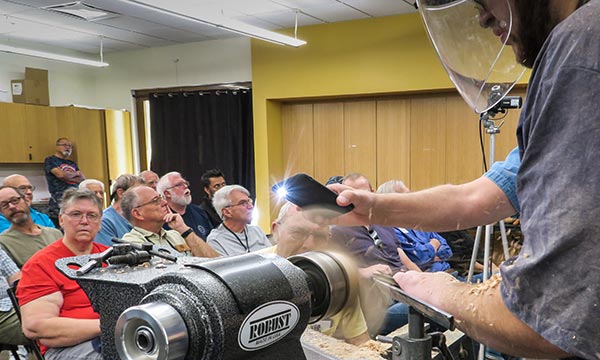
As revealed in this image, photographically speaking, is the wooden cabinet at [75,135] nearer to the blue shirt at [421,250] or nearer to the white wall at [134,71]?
the white wall at [134,71]

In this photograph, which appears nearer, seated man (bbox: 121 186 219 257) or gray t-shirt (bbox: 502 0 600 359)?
gray t-shirt (bbox: 502 0 600 359)

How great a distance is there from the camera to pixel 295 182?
2.90ft

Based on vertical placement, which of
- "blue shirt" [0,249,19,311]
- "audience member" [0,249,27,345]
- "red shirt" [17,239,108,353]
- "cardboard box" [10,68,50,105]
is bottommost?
"audience member" [0,249,27,345]

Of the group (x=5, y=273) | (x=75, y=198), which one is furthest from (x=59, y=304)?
(x=5, y=273)

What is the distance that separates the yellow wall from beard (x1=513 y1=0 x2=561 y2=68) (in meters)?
4.51

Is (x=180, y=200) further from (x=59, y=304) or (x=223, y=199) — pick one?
(x=59, y=304)

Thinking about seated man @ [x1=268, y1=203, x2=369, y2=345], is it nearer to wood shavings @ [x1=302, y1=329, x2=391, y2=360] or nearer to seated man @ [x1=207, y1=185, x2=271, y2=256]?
wood shavings @ [x1=302, y1=329, x2=391, y2=360]

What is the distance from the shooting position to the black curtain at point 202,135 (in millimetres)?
6180

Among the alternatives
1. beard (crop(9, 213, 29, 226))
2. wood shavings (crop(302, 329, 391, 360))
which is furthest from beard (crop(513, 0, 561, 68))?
beard (crop(9, 213, 29, 226))

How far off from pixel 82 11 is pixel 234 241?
3.17 m

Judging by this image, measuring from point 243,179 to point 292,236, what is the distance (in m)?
5.37

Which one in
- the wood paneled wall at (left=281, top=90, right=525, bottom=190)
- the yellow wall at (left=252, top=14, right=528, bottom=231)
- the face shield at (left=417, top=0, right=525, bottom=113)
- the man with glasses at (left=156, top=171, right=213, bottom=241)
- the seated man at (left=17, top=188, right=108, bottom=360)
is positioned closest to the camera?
the face shield at (left=417, top=0, right=525, bottom=113)

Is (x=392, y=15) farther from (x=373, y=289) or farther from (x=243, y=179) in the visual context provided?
(x=373, y=289)

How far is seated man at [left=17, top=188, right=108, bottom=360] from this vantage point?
6.08 feet
